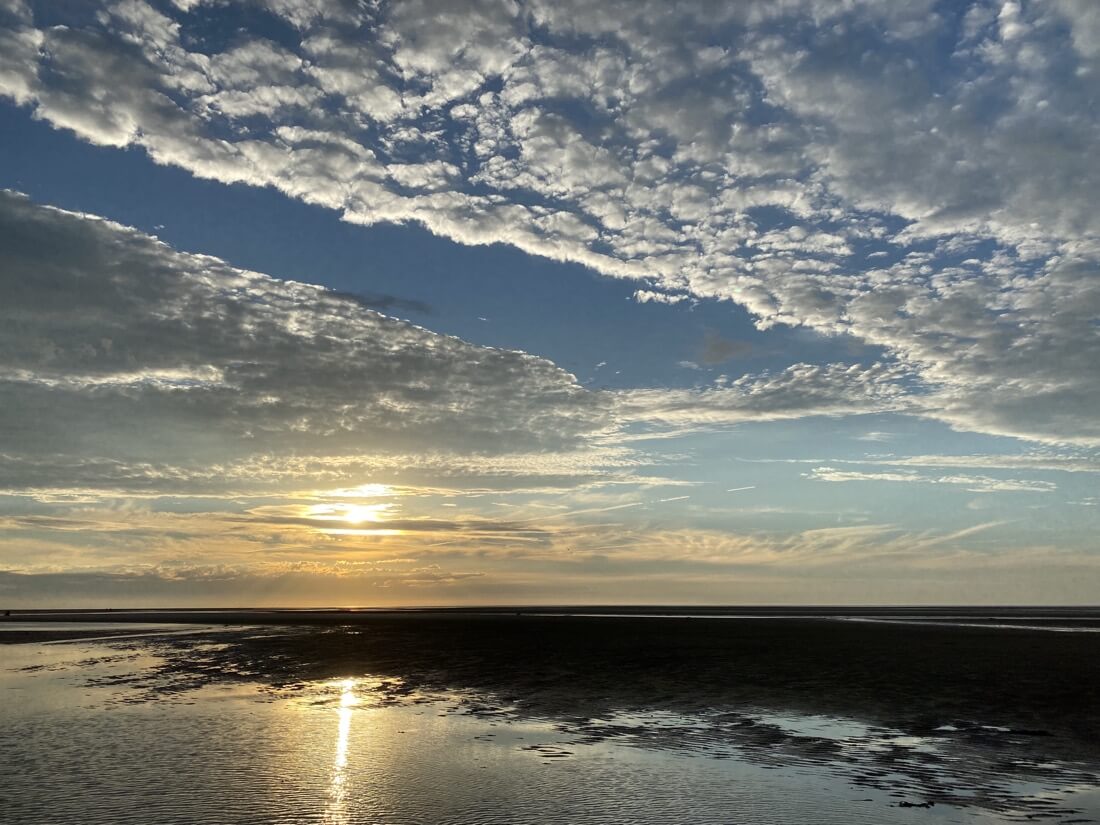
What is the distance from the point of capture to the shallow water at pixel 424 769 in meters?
12.7

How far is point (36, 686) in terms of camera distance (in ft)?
95.0

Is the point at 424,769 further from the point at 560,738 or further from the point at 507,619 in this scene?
the point at 507,619

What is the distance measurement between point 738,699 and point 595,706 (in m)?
4.61

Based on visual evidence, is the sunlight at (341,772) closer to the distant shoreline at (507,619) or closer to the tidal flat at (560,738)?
the tidal flat at (560,738)

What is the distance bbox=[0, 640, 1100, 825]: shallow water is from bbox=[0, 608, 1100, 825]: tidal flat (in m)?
0.07

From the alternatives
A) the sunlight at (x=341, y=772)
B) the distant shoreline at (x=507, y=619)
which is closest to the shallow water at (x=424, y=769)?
the sunlight at (x=341, y=772)

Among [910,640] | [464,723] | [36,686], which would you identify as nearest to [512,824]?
[464,723]

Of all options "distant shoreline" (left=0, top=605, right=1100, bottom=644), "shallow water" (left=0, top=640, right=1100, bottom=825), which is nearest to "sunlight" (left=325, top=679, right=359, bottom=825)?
"shallow water" (left=0, top=640, right=1100, bottom=825)

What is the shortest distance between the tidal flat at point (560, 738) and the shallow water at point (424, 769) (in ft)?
0.23

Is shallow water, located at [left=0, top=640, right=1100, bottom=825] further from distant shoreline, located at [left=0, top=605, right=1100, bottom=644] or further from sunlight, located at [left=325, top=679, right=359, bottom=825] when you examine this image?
distant shoreline, located at [left=0, top=605, right=1100, bottom=644]

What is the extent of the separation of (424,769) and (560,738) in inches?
174

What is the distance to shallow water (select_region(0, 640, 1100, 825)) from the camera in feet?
41.7

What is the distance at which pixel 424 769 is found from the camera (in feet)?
51.8

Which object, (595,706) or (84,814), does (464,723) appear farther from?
(84,814)
